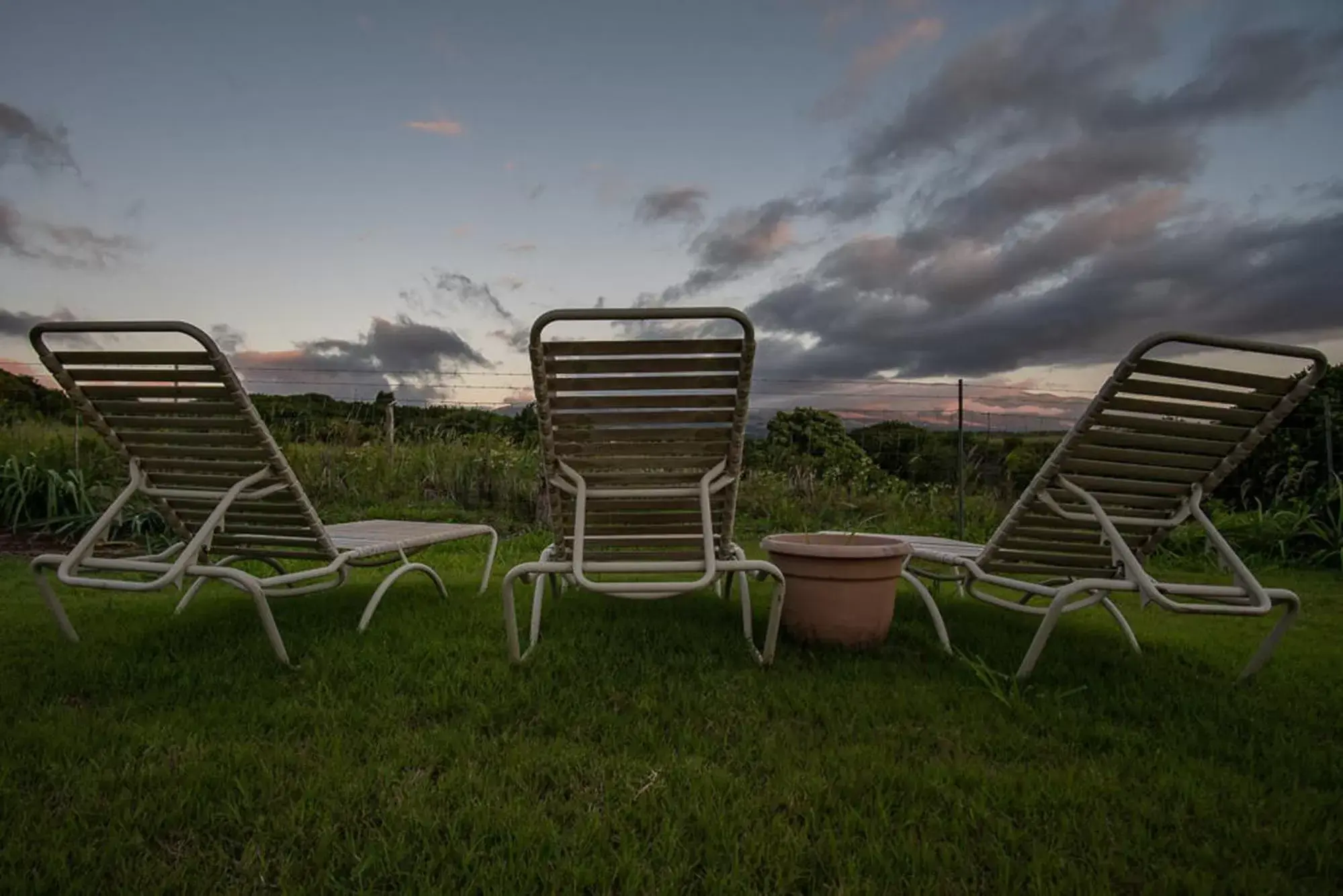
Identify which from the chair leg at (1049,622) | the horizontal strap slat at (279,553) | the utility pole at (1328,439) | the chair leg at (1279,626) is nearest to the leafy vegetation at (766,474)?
the utility pole at (1328,439)

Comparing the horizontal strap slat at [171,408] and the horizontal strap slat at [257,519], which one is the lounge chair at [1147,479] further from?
the horizontal strap slat at [171,408]

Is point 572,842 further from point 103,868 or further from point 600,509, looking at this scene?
point 600,509

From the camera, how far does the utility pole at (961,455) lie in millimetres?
7340

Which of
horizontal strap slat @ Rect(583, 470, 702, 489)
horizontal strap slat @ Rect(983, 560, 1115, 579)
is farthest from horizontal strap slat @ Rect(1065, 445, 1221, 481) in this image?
horizontal strap slat @ Rect(583, 470, 702, 489)

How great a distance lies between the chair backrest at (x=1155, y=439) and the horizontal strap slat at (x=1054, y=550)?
1 centimetres

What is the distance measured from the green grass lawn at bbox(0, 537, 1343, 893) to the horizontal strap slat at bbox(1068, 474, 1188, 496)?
700 mm

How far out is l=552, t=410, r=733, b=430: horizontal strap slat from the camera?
3.08m

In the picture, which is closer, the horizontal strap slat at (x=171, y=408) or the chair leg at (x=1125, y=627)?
the horizontal strap slat at (x=171, y=408)

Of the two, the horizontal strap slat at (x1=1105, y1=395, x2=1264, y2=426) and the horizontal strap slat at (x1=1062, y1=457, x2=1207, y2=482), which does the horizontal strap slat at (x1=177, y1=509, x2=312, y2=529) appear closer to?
the horizontal strap slat at (x1=1062, y1=457, x2=1207, y2=482)

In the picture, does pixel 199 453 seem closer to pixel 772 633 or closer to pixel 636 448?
pixel 636 448

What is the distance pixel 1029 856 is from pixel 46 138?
8.38 metres

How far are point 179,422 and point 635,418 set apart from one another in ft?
5.90

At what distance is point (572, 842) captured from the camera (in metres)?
1.68

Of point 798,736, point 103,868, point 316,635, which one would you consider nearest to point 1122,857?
point 798,736
